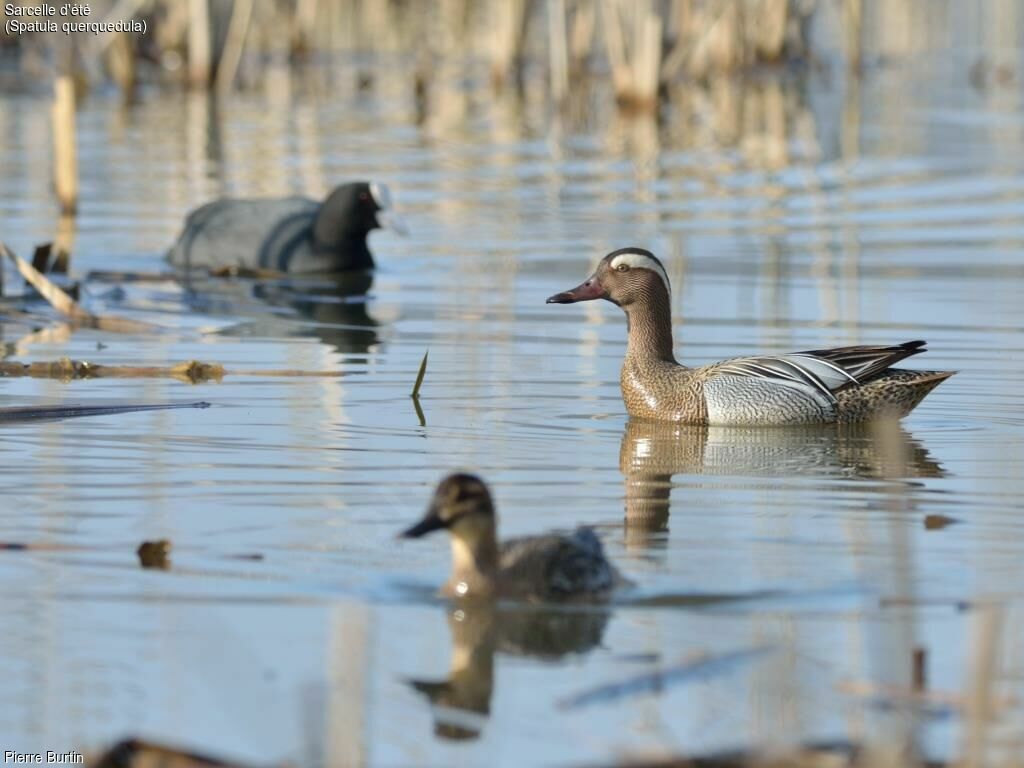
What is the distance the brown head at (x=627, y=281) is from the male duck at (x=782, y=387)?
1.12ft

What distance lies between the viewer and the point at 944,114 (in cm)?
2433

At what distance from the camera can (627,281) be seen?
9727 mm

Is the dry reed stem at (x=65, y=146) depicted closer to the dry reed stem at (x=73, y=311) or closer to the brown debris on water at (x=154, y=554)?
the dry reed stem at (x=73, y=311)

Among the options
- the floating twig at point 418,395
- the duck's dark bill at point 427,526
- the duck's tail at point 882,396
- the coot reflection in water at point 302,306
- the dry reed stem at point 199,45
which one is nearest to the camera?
the duck's dark bill at point 427,526

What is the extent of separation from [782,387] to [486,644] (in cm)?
375

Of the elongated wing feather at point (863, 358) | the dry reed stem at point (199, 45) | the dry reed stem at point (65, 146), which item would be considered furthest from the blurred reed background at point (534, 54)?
the elongated wing feather at point (863, 358)

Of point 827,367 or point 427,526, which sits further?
point 827,367

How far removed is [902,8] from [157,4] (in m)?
15.9

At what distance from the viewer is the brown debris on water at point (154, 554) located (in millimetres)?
6230

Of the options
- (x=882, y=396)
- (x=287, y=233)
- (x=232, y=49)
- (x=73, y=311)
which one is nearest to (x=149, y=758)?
(x=882, y=396)

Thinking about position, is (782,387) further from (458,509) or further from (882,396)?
(458,509)

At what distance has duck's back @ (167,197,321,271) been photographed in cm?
1436

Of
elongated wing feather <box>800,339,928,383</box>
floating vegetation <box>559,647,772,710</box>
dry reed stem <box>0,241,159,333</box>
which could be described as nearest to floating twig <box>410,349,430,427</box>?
elongated wing feather <box>800,339,928,383</box>

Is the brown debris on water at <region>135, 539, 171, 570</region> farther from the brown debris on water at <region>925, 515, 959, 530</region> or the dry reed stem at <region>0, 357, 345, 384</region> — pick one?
the dry reed stem at <region>0, 357, 345, 384</region>
